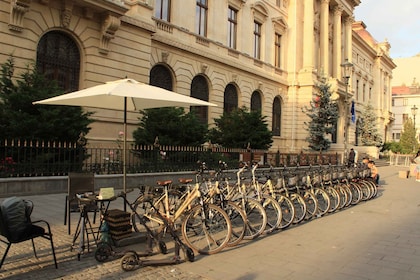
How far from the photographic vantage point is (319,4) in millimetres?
39000

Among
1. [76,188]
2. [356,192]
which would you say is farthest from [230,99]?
[76,188]

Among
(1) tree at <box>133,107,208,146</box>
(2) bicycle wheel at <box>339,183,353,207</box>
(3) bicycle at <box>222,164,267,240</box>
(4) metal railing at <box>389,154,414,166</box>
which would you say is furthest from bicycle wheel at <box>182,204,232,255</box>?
(4) metal railing at <box>389,154,414,166</box>

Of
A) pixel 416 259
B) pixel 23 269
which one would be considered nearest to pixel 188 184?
pixel 23 269

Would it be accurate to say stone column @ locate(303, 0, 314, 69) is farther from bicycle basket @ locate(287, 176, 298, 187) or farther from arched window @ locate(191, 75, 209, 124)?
bicycle basket @ locate(287, 176, 298, 187)

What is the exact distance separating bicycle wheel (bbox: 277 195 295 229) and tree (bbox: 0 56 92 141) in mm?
7114

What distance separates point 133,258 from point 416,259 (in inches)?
173

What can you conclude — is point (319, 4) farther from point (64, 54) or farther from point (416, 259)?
point (416, 259)

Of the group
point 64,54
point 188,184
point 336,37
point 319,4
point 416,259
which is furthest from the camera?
point 336,37

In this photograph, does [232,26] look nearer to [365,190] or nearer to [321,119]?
[321,119]

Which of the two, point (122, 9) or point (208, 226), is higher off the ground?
point (122, 9)

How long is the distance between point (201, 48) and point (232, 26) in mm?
5168

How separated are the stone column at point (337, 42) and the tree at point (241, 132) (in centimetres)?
2565

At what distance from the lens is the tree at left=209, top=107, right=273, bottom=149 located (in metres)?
19.9

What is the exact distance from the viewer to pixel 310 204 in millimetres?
9078
